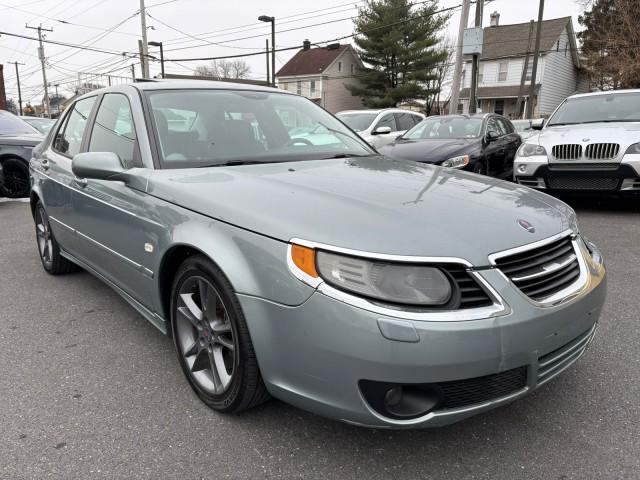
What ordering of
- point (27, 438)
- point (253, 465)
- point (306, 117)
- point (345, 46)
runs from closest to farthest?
point (253, 465) → point (27, 438) → point (306, 117) → point (345, 46)

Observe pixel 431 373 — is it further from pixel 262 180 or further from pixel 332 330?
pixel 262 180

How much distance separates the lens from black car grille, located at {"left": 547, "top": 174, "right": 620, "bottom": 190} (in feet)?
19.3

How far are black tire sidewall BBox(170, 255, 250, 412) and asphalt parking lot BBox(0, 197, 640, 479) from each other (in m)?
0.09

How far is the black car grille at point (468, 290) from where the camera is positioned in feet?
5.43

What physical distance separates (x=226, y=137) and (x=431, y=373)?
1.83 metres

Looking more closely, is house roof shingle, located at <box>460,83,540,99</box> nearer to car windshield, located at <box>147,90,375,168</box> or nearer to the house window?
the house window

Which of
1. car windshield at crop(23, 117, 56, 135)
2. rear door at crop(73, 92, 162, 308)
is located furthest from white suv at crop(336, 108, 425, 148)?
rear door at crop(73, 92, 162, 308)

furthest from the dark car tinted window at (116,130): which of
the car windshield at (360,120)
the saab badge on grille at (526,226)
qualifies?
the car windshield at (360,120)

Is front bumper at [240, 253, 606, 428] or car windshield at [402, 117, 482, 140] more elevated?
car windshield at [402, 117, 482, 140]

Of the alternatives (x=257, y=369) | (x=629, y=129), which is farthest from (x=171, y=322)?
(x=629, y=129)

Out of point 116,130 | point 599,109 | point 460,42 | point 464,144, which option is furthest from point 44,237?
point 460,42

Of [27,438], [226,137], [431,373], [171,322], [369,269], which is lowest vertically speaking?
[27,438]

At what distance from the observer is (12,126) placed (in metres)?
8.85

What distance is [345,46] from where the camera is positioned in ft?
140
